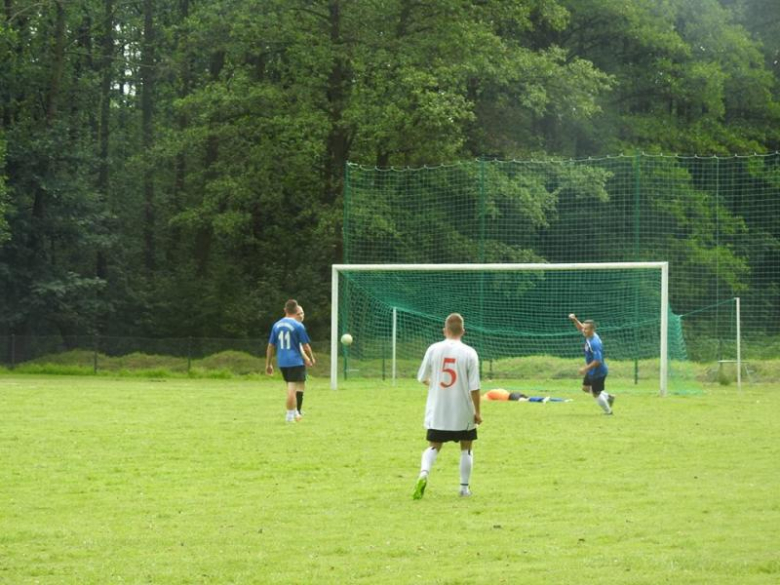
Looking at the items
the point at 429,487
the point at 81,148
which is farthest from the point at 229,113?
the point at 429,487

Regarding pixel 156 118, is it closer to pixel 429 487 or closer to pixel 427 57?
pixel 427 57

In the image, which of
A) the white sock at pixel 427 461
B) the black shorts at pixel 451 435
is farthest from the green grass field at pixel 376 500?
the black shorts at pixel 451 435

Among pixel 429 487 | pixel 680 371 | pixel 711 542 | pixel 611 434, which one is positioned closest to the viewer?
pixel 711 542

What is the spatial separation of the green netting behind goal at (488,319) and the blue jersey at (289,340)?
38.1ft

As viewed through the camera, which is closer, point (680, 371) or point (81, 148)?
point (680, 371)

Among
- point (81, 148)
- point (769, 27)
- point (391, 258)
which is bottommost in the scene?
point (391, 258)

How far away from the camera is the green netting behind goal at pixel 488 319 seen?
32250 mm

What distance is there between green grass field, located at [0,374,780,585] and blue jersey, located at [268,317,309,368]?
2.92 ft

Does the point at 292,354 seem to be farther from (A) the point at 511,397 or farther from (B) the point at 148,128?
(B) the point at 148,128

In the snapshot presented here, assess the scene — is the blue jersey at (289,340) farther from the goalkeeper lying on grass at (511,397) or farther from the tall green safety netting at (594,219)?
the tall green safety netting at (594,219)

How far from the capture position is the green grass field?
8.82 meters

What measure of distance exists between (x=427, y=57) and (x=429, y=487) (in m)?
30.8

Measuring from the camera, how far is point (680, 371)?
3100 centimetres

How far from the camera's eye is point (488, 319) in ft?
107
